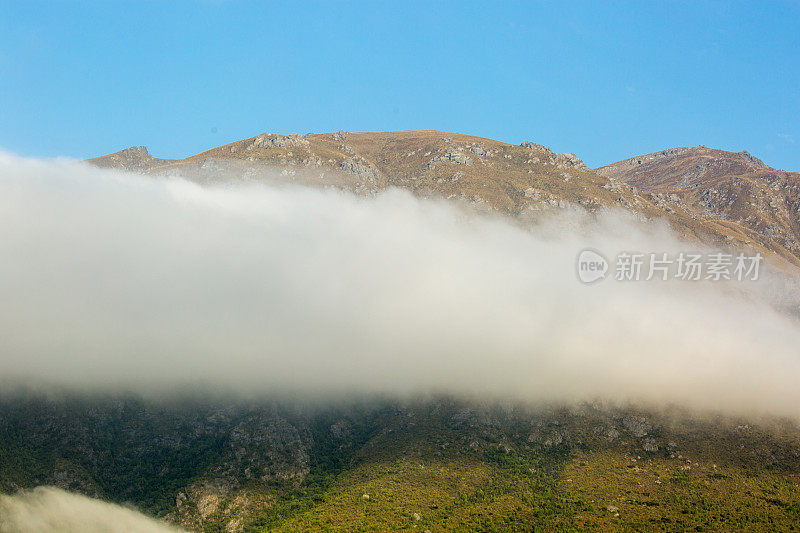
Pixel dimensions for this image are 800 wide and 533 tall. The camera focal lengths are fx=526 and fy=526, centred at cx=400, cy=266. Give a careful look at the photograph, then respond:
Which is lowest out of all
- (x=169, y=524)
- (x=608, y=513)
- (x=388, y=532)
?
(x=169, y=524)

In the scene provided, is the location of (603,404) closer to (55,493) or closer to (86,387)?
(55,493)

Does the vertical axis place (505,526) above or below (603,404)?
below

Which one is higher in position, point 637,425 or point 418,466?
point 637,425

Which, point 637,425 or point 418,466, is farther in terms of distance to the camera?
point 637,425

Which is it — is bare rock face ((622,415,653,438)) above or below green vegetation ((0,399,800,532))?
above

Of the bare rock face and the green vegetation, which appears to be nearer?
the green vegetation

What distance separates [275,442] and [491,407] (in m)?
77.0

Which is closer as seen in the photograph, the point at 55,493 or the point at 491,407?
the point at 55,493

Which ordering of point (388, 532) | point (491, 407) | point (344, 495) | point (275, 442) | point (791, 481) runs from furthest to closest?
1. point (491, 407)
2. point (275, 442)
3. point (344, 495)
4. point (791, 481)
5. point (388, 532)

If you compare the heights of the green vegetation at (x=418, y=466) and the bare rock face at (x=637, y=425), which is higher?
the bare rock face at (x=637, y=425)

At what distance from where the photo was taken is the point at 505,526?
5192 inches

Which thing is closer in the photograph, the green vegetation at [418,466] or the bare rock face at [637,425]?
the green vegetation at [418,466]

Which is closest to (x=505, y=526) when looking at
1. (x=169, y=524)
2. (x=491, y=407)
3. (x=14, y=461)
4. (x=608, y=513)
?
(x=608, y=513)

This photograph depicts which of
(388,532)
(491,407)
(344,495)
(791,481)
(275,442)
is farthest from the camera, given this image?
(491,407)
